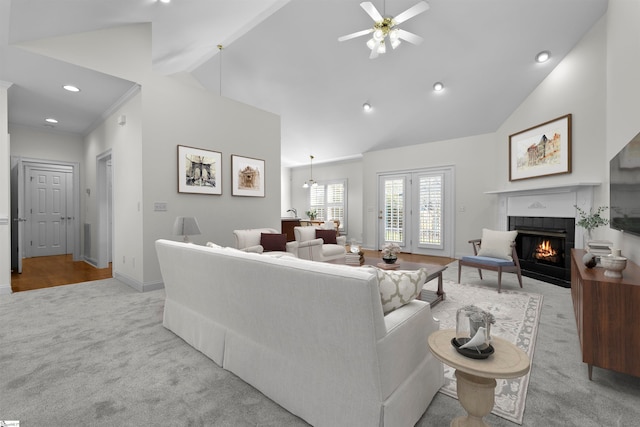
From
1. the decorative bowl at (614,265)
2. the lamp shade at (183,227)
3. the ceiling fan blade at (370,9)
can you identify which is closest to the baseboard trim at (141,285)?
the lamp shade at (183,227)

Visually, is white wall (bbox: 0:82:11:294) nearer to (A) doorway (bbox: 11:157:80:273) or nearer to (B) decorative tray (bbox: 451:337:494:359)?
(A) doorway (bbox: 11:157:80:273)

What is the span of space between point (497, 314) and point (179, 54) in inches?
224

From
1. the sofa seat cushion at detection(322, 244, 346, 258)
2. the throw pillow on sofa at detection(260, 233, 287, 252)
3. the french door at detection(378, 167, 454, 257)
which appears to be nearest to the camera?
the throw pillow on sofa at detection(260, 233, 287, 252)

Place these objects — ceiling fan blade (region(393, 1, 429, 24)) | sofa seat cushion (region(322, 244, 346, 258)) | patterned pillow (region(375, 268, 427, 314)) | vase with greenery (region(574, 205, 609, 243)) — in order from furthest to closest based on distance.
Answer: sofa seat cushion (region(322, 244, 346, 258)), vase with greenery (region(574, 205, 609, 243)), ceiling fan blade (region(393, 1, 429, 24)), patterned pillow (region(375, 268, 427, 314))

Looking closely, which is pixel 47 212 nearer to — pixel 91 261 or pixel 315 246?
pixel 91 261

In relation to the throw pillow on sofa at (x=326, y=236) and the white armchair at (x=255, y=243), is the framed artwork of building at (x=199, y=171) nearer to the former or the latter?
the white armchair at (x=255, y=243)

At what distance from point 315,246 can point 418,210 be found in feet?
11.4

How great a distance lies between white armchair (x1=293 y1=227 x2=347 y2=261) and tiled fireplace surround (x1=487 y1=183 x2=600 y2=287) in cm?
315

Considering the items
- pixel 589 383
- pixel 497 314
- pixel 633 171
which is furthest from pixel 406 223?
pixel 589 383

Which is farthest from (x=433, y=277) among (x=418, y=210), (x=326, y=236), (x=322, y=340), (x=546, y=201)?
(x=418, y=210)

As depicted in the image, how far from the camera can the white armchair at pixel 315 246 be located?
4.84 m

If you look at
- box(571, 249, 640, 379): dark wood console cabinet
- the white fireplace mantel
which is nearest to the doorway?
box(571, 249, 640, 379): dark wood console cabinet

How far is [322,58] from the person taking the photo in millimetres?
5176

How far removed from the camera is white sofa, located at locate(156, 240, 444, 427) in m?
1.26
